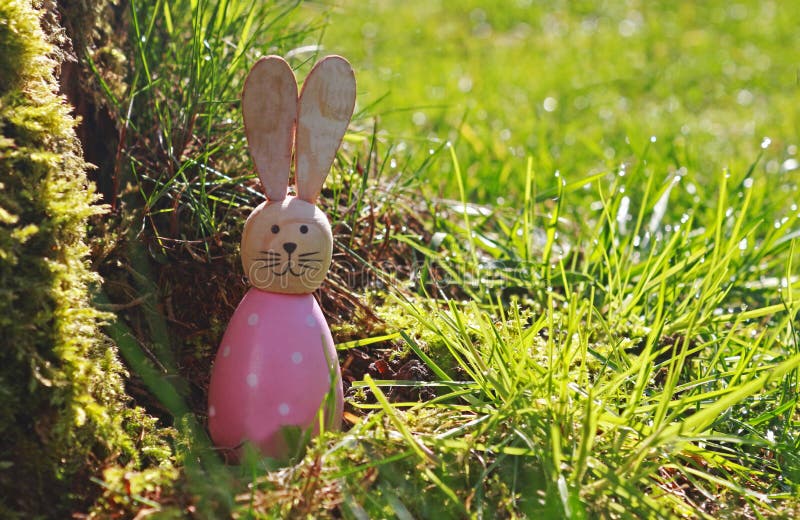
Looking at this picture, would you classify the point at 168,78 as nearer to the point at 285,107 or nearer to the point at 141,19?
the point at 141,19

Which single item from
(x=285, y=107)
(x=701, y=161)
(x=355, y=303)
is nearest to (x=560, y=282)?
(x=355, y=303)

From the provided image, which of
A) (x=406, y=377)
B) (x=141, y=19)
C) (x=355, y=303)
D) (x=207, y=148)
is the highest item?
(x=141, y=19)


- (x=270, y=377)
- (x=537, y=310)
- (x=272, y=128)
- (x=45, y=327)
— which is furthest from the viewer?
(x=537, y=310)

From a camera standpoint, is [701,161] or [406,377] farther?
[701,161]

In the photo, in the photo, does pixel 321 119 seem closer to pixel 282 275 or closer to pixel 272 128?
pixel 272 128

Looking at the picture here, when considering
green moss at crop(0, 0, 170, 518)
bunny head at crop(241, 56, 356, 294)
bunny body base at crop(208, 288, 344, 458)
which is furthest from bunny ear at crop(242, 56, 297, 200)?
green moss at crop(0, 0, 170, 518)

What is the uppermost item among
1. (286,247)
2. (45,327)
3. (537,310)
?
(286,247)

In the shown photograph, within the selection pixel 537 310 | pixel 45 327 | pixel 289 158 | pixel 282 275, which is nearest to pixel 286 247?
pixel 282 275

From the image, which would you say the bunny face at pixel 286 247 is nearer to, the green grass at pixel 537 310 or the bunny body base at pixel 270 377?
the bunny body base at pixel 270 377
